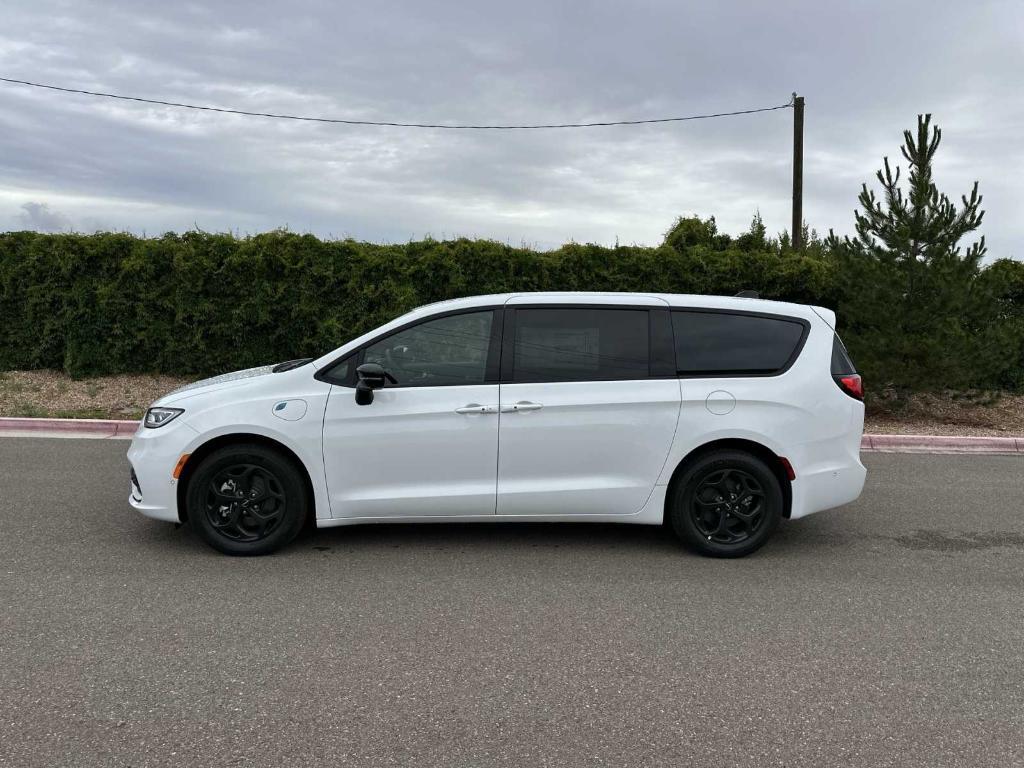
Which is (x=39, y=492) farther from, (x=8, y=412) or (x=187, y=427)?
(x=8, y=412)

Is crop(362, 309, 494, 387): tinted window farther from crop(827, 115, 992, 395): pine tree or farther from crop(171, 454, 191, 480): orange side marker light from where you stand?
crop(827, 115, 992, 395): pine tree

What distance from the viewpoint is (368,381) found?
5.05 m

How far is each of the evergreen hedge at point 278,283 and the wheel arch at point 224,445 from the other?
24.3 ft

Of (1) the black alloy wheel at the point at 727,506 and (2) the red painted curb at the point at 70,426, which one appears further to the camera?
(2) the red painted curb at the point at 70,426

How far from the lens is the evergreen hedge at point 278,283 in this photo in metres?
12.5

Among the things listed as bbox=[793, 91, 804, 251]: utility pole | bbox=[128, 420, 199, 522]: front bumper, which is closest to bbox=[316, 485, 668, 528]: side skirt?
bbox=[128, 420, 199, 522]: front bumper

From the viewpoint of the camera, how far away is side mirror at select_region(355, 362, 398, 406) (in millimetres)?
5020

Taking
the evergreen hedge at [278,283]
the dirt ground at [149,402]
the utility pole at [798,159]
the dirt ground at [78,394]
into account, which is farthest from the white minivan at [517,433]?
the utility pole at [798,159]

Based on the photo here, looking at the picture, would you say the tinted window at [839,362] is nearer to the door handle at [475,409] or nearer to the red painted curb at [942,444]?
the door handle at [475,409]

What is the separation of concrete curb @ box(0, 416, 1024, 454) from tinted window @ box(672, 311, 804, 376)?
16.1ft

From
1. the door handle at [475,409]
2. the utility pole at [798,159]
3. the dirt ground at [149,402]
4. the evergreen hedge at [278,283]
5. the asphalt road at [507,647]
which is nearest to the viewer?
the asphalt road at [507,647]

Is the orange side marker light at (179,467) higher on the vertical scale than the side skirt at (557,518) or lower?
higher

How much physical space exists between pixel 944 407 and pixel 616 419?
9374 mm

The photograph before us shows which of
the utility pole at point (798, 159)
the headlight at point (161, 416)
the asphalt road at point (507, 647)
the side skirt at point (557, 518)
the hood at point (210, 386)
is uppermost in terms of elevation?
the utility pole at point (798, 159)
